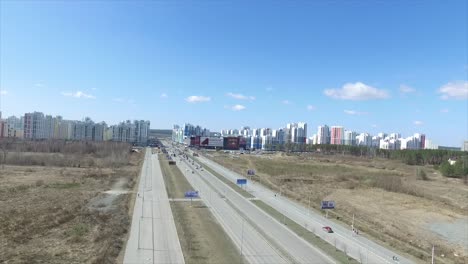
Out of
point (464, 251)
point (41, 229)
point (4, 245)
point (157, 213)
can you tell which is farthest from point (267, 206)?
point (4, 245)

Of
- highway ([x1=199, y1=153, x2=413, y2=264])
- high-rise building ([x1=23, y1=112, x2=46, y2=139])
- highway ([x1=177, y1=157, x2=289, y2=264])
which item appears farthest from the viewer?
high-rise building ([x1=23, y1=112, x2=46, y2=139])

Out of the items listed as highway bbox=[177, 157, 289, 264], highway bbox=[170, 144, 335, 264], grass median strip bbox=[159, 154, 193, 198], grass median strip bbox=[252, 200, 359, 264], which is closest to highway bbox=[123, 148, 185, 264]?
grass median strip bbox=[159, 154, 193, 198]

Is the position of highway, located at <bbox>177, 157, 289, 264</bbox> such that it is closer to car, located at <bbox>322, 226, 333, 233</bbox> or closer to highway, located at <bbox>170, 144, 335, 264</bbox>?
highway, located at <bbox>170, 144, 335, 264</bbox>

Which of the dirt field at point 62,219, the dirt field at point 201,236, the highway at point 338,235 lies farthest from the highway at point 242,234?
the dirt field at point 62,219

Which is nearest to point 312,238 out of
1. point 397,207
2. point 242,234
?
point 242,234

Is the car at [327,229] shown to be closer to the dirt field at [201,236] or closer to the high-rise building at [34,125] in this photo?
the dirt field at [201,236]

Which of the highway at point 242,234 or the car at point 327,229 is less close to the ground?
the car at point 327,229
